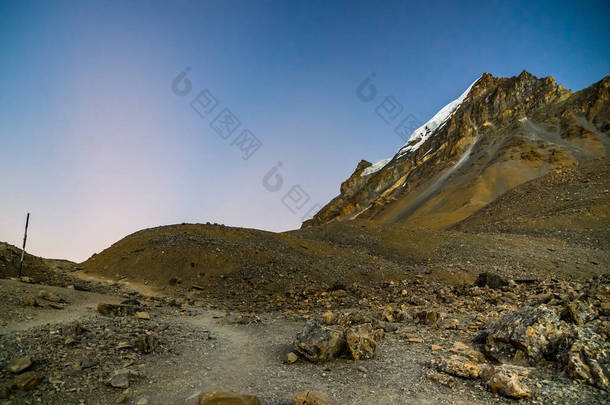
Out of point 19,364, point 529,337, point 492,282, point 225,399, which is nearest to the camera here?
point 225,399

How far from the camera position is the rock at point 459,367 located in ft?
18.9

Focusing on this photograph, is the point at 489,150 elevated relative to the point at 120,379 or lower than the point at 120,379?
lower

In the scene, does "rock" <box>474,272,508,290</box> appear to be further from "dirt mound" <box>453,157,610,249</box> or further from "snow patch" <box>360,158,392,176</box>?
"snow patch" <box>360,158,392,176</box>

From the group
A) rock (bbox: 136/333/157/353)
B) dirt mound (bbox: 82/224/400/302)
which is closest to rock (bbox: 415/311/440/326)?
dirt mound (bbox: 82/224/400/302)

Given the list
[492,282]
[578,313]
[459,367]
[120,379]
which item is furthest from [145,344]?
[492,282]

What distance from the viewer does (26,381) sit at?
4.96 meters

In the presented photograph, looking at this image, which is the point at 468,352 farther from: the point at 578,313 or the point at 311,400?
the point at 311,400

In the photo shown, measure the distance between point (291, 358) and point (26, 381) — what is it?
4434 mm

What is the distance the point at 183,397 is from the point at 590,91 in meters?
106

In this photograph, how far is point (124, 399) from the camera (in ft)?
16.6

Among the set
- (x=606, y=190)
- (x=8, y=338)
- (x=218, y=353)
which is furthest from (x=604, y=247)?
(x=8, y=338)

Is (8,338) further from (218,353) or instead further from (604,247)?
(604,247)

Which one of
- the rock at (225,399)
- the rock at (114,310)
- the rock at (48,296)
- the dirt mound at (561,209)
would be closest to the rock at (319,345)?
the rock at (225,399)

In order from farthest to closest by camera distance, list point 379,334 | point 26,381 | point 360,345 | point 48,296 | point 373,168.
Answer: point 373,168
point 48,296
point 379,334
point 360,345
point 26,381
